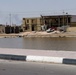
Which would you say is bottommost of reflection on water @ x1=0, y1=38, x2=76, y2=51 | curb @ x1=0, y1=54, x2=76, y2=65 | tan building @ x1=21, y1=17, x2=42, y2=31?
reflection on water @ x1=0, y1=38, x2=76, y2=51

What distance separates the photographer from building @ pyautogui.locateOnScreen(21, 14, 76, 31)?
3637 inches

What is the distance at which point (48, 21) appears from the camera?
9512 cm

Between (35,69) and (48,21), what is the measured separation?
3435 inches

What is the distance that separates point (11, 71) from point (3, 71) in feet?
0.78

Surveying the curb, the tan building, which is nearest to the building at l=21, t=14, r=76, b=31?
the tan building

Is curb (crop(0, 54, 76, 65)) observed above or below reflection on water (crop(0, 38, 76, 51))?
above

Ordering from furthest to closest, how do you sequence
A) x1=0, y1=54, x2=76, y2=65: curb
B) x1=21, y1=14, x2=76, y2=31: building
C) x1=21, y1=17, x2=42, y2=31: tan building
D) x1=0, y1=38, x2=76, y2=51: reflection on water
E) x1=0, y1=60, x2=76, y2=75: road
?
x1=21, y1=17, x2=42, y2=31: tan building < x1=21, y1=14, x2=76, y2=31: building < x1=0, y1=38, x2=76, y2=51: reflection on water < x1=0, y1=54, x2=76, y2=65: curb < x1=0, y1=60, x2=76, y2=75: road

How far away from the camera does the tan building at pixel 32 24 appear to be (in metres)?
95.7

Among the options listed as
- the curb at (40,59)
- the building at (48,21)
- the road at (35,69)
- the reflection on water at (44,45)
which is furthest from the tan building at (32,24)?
the road at (35,69)

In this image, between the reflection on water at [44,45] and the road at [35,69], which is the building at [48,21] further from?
the road at [35,69]

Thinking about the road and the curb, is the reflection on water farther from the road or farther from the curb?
the road

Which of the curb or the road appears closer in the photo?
the road

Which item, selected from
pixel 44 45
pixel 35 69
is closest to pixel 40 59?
pixel 35 69

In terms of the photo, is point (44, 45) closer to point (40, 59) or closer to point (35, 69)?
point (40, 59)
